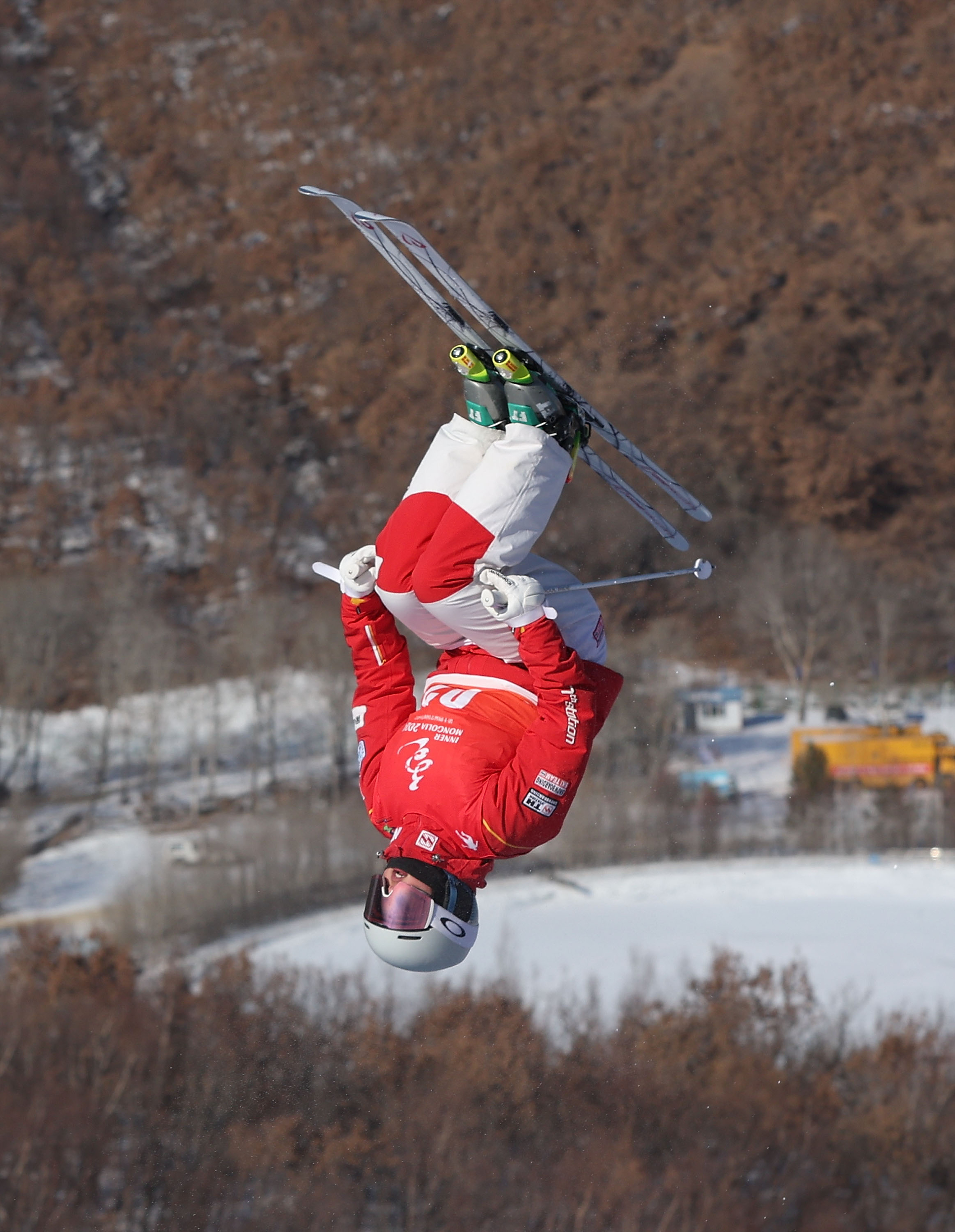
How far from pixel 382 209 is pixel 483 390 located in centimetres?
6971

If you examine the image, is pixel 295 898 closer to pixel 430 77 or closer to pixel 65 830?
pixel 65 830

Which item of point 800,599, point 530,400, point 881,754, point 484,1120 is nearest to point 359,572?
point 530,400

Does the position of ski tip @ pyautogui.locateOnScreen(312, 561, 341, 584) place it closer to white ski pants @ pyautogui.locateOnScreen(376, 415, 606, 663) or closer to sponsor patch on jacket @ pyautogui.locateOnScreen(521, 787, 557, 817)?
white ski pants @ pyautogui.locateOnScreen(376, 415, 606, 663)

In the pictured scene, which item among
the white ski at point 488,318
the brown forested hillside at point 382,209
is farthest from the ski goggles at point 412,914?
the brown forested hillside at point 382,209

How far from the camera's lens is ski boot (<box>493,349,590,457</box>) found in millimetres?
4887

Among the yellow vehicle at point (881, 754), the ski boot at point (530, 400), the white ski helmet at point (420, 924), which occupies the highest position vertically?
the ski boot at point (530, 400)

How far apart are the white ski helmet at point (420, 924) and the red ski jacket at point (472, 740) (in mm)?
153

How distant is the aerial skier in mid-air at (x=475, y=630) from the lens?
4.89m

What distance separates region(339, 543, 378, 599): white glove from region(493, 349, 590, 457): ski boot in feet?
2.83

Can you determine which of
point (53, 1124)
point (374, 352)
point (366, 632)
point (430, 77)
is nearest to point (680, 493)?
point (366, 632)

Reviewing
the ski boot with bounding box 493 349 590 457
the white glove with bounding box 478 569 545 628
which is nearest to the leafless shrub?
the white glove with bounding box 478 569 545 628

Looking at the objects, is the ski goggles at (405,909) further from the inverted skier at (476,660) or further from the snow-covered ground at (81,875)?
the snow-covered ground at (81,875)

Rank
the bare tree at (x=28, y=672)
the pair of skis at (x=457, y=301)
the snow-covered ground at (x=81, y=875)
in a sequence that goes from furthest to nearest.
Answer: the bare tree at (x=28, y=672) → the snow-covered ground at (x=81, y=875) → the pair of skis at (x=457, y=301)

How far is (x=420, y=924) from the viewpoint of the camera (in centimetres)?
512
